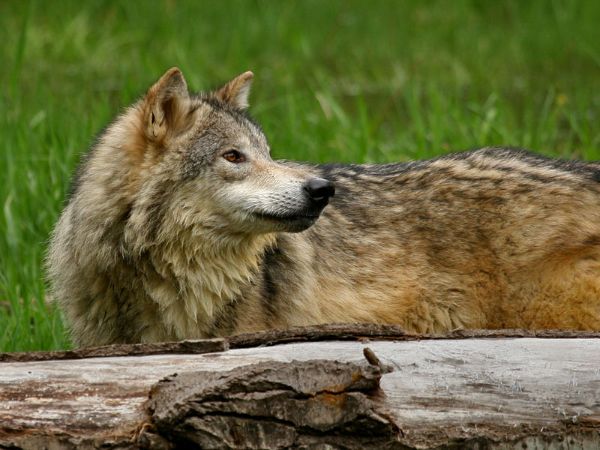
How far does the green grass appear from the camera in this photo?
8203 millimetres

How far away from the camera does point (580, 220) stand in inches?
236

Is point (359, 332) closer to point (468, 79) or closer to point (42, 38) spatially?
point (468, 79)

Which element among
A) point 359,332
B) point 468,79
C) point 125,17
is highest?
point 359,332

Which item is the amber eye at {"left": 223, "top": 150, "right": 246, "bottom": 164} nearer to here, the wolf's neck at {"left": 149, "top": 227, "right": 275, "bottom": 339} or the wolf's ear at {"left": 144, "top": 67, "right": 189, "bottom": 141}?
the wolf's ear at {"left": 144, "top": 67, "right": 189, "bottom": 141}

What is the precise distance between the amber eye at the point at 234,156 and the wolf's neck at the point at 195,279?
0.40 m

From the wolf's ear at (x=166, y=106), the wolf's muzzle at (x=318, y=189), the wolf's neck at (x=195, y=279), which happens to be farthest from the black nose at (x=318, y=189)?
the wolf's ear at (x=166, y=106)

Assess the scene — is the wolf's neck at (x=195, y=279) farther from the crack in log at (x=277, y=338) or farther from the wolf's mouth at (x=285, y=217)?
the crack in log at (x=277, y=338)

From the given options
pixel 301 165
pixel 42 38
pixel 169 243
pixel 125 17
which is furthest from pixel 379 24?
pixel 169 243

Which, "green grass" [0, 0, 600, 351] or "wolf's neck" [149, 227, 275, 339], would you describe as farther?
"green grass" [0, 0, 600, 351]

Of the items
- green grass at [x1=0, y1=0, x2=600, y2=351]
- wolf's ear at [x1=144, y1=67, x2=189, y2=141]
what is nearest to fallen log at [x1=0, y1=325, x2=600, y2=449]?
wolf's ear at [x1=144, y1=67, x2=189, y2=141]

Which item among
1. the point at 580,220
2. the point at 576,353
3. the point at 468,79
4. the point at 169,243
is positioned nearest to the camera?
the point at 576,353

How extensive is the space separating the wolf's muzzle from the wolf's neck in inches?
15.8

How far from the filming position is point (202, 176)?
5.54 m

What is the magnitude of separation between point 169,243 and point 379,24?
33.1 feet
